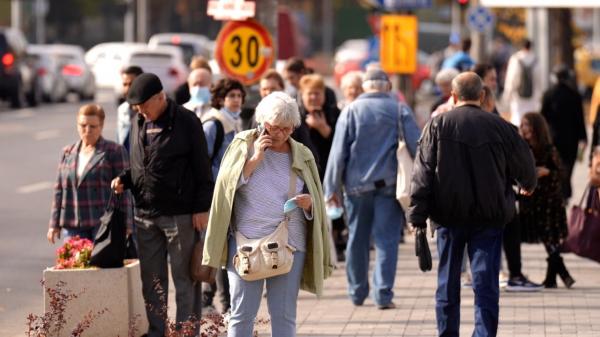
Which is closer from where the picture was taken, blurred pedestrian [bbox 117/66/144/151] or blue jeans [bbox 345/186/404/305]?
blue jeans [bbox 345/186/404/305]

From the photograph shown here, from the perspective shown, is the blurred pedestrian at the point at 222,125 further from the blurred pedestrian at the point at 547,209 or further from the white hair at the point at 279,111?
the white hair at the point at 279,111

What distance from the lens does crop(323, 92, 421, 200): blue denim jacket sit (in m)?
12.5

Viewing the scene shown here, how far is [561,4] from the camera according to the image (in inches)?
788

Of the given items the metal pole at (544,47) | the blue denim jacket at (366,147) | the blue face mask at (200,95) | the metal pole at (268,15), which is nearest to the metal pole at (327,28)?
the metal pole at (544,47)

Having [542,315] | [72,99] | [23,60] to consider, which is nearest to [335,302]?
[542,315]

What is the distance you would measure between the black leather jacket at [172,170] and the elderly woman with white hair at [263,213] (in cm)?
147

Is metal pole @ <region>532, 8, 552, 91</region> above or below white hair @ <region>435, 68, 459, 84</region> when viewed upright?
below

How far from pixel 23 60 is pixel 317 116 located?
2898cm

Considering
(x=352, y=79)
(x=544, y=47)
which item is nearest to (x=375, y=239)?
(x=352, y=79)

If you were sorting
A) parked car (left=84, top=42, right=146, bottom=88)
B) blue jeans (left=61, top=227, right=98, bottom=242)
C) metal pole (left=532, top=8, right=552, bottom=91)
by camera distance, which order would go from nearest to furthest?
blue jeans (left=61, top=227, right=98, bottom=242) < metal pole (left=532, top=8, right=552, bottom=91) < parked car (left=84, top=42, right=146, bottom=88)

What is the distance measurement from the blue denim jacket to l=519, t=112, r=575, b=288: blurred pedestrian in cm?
120

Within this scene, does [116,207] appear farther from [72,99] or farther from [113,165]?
[72,99]

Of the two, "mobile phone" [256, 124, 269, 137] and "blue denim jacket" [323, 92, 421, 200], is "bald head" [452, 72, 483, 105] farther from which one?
"blue denim jacket" [323, 92, 421, 200]

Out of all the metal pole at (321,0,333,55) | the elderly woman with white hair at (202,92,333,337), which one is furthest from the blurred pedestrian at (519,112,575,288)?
the metal pole at (321,0,333,55)
